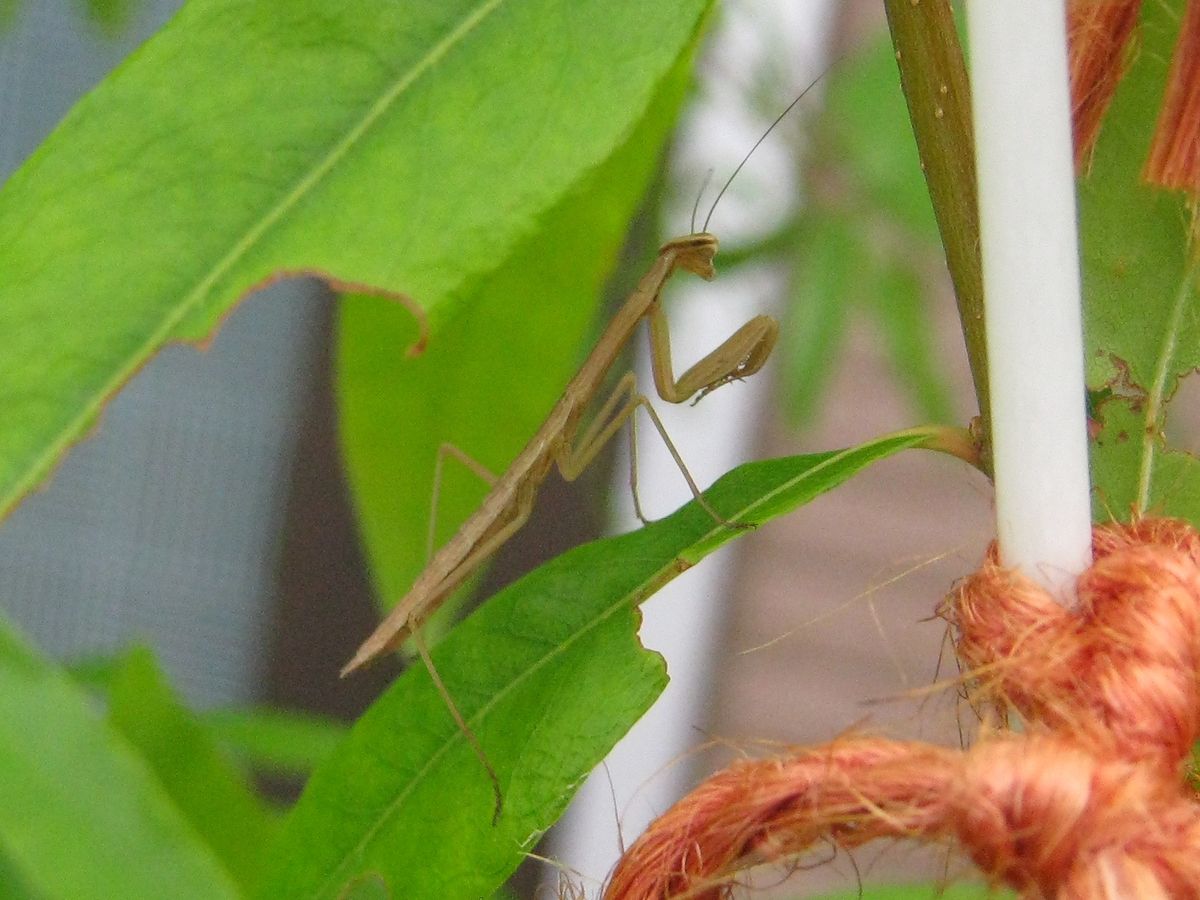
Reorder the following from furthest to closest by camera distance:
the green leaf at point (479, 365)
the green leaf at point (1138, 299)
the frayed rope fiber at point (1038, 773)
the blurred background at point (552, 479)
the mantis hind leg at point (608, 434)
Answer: the blurred background at point (552, 479)
the mantis hind leg at point (608, 434)
the green leaf at point (479, 365)
the green leaf at point (1138, 299)
the frayed rope fiber at point (1038, 773)

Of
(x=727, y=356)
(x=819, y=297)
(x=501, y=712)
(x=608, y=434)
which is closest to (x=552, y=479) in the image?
(x=819, y=297)

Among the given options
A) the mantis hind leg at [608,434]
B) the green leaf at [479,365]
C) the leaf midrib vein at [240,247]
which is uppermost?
the leaf midrib vein at [240,247]

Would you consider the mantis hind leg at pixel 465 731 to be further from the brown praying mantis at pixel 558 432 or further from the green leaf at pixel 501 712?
the brown praying mantis at pixel 558 432

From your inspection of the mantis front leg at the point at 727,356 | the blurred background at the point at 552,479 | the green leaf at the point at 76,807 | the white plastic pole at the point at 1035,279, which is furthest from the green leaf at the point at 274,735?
the white plastic pole at the point at 1035,279

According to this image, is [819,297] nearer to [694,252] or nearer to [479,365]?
[694,252]

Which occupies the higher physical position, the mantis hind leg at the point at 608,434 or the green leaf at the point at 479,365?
the green leaf at the point at 479,365

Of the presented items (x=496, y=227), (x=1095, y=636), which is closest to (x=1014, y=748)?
(x=1095, y=636)
